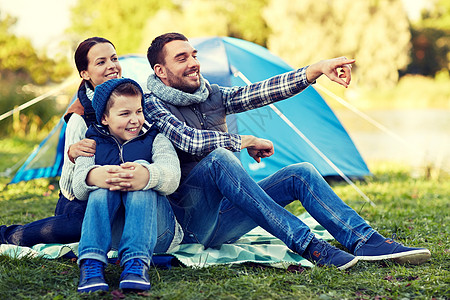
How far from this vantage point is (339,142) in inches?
188

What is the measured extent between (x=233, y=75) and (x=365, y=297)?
2.79 meters

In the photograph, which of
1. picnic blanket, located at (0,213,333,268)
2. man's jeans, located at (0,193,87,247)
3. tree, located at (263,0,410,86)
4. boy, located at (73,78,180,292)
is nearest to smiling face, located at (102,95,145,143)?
boy, located at (73,78,180,292)

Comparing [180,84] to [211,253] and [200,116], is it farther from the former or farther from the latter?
[211,253]

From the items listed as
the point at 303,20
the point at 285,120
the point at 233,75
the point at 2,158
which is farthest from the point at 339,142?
the point at 303,20

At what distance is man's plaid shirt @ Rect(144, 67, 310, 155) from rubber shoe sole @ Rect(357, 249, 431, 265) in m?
0.80

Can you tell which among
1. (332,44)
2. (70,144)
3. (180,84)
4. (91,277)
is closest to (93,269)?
(91,277)

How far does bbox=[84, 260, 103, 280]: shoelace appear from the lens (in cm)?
212

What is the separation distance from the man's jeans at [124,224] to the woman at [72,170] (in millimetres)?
60

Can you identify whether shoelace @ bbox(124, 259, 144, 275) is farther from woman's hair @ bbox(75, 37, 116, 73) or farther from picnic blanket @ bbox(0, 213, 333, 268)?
woman's hair @ bbox(75, 37, 116, 73)

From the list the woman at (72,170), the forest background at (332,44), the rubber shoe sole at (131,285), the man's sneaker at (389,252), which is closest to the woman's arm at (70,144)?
the woman at (72,170)

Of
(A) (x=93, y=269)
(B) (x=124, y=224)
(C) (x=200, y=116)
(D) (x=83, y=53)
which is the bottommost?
(A) (x=93, y=269)

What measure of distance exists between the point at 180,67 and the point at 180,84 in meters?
0.09

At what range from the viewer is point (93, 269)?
2.13 metres

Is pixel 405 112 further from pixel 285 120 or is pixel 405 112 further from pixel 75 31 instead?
pixel 75 31
